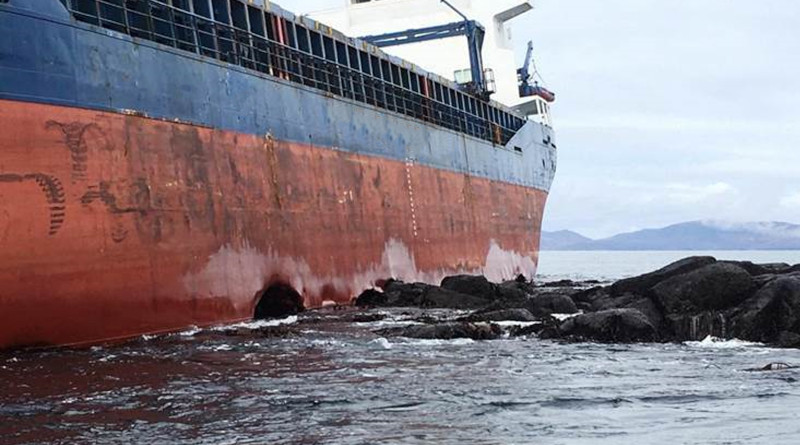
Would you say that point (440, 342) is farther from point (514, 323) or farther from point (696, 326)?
point (696, 326)

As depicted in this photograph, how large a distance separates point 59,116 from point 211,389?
16.3 feet

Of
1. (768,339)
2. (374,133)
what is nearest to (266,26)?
(374,133)

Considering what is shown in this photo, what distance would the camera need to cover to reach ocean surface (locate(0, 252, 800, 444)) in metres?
7.34

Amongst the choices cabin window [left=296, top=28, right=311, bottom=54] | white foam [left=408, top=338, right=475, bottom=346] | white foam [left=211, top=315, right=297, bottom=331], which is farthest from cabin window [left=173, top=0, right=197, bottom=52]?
white foam [left=408, top=338, right=475, bottom=346]

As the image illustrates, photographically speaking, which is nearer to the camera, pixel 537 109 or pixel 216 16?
pixel 216 16

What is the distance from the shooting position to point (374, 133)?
74.6 ft

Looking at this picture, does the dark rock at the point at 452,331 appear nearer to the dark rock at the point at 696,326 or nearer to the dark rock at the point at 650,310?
the dark rock at the point at 650,310

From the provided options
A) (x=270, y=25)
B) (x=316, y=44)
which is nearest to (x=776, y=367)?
(x=270, y=25)

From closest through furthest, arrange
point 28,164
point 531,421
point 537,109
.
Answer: point 531,421
point 28,164
point 537,109

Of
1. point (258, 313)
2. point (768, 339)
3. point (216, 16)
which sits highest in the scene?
point (216, 16)

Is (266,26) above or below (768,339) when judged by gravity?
above

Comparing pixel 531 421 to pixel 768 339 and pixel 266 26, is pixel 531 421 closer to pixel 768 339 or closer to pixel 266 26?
pixel 768 339

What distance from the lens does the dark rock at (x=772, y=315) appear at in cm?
1350

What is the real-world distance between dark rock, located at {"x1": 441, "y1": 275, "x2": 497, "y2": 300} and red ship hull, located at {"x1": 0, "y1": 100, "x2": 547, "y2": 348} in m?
1.42
